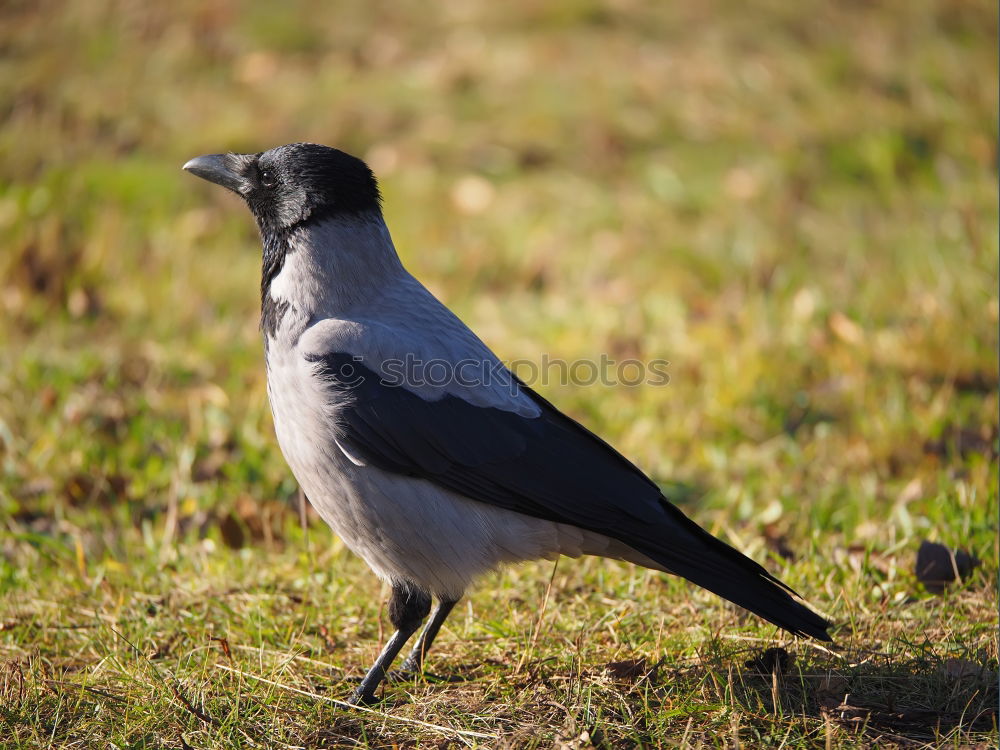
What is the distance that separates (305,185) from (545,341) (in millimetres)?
2838

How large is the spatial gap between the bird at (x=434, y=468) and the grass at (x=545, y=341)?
0.27 m

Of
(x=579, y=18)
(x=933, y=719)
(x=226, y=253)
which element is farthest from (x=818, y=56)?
(x=933, y=719)

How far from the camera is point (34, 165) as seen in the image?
7.86 m

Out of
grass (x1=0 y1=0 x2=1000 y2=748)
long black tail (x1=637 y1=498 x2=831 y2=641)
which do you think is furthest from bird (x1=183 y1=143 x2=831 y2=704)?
grass (x1=0 y1=0 x2=1000 y2=748)

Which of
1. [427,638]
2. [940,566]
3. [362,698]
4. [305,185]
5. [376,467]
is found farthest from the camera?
[940,566]

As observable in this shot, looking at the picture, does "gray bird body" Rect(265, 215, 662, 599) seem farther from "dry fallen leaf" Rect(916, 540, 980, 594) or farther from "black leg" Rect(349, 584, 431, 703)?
"dry fallen leaf" Rect(916, 540, 980, 594)

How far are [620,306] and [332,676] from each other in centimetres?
376

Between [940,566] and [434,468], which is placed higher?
[434,468]

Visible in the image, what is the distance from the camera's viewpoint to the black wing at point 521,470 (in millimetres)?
3109

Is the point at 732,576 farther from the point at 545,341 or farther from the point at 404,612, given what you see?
the point at 545,341

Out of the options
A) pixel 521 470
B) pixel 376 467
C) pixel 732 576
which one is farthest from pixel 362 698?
pixel 732 576

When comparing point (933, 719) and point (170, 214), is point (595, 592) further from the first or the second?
point (170, 214)

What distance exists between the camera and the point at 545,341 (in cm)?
617

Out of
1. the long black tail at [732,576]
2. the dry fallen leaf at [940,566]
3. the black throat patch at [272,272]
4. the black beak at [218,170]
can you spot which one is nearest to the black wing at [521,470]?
the long black tail at [732,576]
